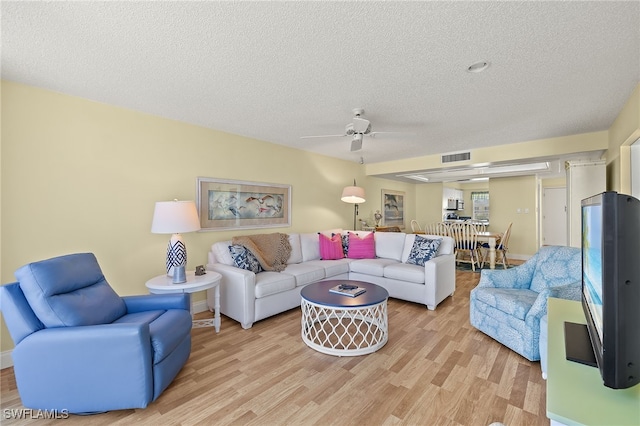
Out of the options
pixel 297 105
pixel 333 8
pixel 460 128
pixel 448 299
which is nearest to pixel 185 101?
pixel 297 105

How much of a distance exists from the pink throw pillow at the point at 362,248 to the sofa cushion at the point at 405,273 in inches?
22.0

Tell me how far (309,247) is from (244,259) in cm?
128

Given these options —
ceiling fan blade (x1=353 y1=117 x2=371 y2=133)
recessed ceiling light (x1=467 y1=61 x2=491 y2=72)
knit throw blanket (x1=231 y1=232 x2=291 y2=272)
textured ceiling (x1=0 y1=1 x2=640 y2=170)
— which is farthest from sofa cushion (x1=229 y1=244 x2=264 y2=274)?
recessed ceiling light (x1=467 y1=61 x2=491 y2=72)

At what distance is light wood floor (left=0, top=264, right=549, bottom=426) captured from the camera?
173cm

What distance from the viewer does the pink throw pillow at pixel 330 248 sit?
4.39m

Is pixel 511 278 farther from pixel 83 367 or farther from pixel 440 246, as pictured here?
pixel 83 367

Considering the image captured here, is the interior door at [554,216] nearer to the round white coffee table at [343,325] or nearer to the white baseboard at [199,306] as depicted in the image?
the round white coffee table at [343,325]

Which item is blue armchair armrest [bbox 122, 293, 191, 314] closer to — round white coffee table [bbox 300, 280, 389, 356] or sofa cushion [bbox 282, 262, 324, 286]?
round white coffee table [bbox 300, 280, 389, 356]

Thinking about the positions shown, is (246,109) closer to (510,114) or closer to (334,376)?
(334,376)

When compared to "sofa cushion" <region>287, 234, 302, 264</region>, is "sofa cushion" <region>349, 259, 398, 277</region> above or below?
below

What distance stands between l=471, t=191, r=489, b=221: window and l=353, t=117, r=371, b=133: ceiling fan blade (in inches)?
376

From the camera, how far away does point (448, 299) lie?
3.97m

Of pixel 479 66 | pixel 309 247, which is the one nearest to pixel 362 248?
pixel 309 247

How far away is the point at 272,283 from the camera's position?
318 cm
